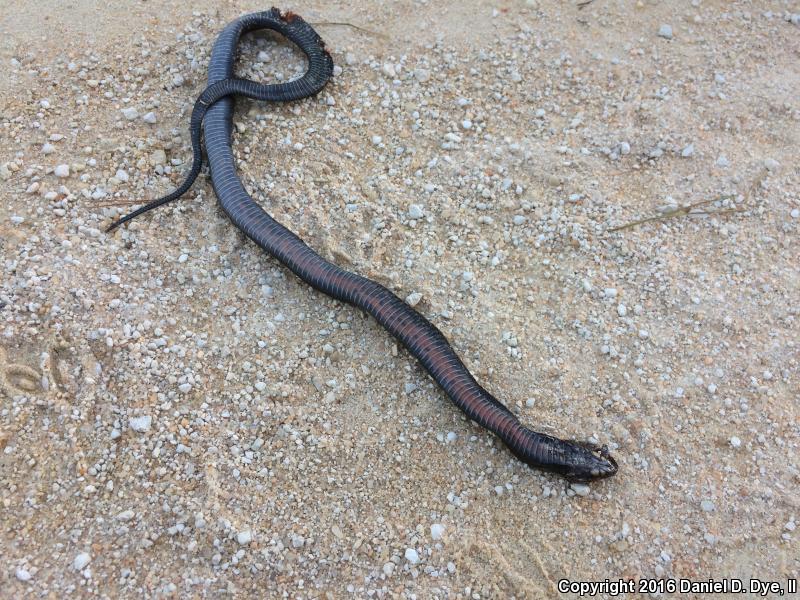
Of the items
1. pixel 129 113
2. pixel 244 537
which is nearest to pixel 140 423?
pixel 244 537

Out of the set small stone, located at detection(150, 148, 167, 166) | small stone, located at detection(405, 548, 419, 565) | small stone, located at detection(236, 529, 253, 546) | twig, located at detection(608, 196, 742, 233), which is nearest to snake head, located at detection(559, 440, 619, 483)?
small stone, located at detection(405, 548, 419, 565)

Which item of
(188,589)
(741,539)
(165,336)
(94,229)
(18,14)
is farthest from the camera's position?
(18,14)

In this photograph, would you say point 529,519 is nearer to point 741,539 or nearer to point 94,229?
point 741,539

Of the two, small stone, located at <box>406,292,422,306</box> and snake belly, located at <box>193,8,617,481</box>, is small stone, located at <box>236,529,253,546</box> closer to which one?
snake belly, located at <box>193,8,617,481</box>

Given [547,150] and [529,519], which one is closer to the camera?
[529,519]

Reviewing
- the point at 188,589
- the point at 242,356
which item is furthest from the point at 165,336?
→ the point at 188,589

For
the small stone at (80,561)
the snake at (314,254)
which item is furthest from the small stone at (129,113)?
the small stone at (80,561)
